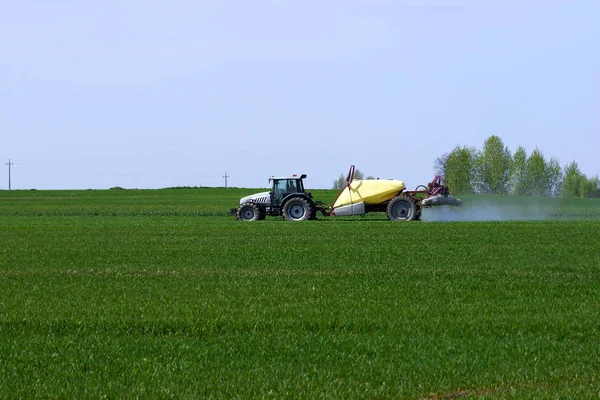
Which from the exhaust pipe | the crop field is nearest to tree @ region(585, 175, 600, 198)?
the exhaust pipe

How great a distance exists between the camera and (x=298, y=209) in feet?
135

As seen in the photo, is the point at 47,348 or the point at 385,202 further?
the point at 385,202

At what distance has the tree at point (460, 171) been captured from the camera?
104875 mm

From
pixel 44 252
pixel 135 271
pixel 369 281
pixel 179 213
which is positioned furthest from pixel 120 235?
pixel 179 213

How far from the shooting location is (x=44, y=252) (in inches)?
987

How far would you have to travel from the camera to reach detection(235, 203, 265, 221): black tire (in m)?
42.8

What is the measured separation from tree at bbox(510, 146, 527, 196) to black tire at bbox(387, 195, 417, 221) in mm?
68451

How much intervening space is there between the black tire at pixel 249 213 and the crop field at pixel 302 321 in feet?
54.6

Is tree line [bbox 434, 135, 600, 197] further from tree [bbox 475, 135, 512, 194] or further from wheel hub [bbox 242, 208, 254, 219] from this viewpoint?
wheel hub [bbox 242, 208, 254, 219]

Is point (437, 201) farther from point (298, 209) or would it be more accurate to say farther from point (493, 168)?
point (493, 168)

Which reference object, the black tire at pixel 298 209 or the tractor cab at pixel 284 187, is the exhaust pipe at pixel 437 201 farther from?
the tractor cab at pixel 284 187

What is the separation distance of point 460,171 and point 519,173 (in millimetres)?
8280

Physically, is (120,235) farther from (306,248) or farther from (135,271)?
(135,271)

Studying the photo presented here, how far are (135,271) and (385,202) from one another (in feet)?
75.2
